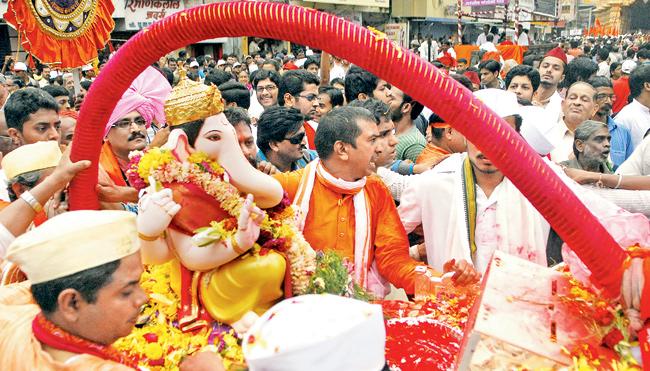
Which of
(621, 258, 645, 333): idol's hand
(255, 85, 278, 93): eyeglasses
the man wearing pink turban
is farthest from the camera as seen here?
(255, 85, 278, 93): eyeglasses

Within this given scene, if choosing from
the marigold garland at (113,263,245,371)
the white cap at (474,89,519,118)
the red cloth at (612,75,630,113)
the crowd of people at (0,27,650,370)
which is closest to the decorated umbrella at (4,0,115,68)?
the crowd of people at (0,27,650,370)

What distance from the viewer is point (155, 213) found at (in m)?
1.95

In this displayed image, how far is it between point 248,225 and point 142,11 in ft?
66.9

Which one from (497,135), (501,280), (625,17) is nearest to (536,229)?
(501,280)

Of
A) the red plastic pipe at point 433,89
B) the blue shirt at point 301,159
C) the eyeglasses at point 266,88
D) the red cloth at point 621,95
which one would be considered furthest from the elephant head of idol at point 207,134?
the red cloth at point 621,95

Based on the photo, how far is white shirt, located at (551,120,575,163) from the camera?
5.13m

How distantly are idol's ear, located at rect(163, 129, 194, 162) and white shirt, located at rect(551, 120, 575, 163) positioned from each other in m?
3.70

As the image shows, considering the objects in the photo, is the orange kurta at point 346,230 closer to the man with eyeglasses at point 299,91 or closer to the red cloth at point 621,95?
the man with eyeglasses at point 299,91

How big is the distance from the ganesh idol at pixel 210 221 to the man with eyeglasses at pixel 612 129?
12.8 feet

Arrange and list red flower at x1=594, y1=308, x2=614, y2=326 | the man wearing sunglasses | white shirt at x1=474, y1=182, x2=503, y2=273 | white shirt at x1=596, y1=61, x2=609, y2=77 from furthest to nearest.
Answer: white shirt at x1=596, y1=61, x2=609, y2=77, the man wearing sunglasses, white shirt at x1=474, y1=182, x2=503, y2=273, red flower at x1=594, y1=308, x2=614, y2=326

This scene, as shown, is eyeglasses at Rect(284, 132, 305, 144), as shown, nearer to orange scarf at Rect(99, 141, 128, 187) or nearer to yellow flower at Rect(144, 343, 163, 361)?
orange scarf at Rect(99, 141, 128, 187)

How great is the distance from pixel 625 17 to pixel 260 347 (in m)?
60.5

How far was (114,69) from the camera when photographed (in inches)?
87.7

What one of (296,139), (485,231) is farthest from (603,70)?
(485,231)
